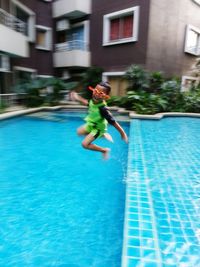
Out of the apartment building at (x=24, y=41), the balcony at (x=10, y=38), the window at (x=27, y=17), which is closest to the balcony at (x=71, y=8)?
the apartment building at (x=24, y=41)

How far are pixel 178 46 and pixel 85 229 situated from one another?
15.2 m

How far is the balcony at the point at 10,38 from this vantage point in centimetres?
1101

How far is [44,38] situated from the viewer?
1712cm

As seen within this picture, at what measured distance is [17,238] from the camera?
2.71 metres

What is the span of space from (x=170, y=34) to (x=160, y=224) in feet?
47.3

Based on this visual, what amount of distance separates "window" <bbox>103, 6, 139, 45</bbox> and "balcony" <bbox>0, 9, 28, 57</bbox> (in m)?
5.36

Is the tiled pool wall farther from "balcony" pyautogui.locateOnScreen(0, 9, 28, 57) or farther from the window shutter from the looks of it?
the window shutter

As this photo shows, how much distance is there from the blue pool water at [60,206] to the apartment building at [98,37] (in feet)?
27.1

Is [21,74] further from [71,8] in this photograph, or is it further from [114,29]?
[114,29]

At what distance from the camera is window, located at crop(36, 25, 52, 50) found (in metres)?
16.6

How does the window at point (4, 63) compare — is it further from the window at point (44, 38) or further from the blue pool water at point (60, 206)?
the blue pool water at point (60, 206)

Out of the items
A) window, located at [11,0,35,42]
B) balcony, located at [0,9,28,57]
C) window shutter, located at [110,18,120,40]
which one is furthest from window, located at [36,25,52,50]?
window shutter, located at [110,18,120,40]

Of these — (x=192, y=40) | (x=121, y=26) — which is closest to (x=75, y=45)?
(x=121, y=26)

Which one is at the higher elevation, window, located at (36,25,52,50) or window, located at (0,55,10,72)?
window, located at (36,25,52,50)
